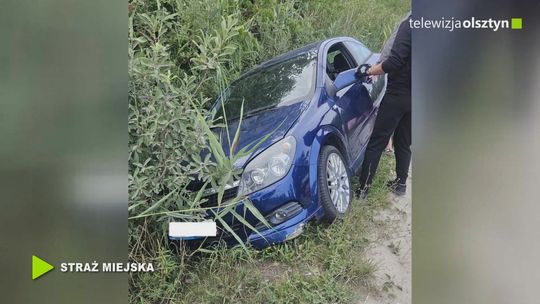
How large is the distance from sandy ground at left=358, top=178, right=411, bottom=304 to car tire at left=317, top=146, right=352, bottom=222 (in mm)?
190

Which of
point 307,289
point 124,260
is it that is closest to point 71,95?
point 124,260

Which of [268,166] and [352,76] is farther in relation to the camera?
[352,76]

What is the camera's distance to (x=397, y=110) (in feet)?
8.41

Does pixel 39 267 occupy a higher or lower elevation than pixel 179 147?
lower

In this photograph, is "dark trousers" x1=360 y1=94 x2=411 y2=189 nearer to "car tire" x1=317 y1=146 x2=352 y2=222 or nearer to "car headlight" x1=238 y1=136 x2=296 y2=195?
"car tire" x1=317 y1=146 x2=352 y2=222

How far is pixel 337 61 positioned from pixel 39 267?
181 cm

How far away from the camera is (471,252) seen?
2.54 metres

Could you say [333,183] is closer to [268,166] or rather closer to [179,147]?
[268,166]

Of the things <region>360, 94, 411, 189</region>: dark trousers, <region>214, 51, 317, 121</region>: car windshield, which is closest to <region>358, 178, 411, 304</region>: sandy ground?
<region>360, 94, 411, 189</region>: dark trousers

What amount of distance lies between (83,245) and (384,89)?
168cm

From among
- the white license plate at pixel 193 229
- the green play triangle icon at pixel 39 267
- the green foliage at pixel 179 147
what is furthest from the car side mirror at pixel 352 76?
the green play triangle icon at pixel 39 267

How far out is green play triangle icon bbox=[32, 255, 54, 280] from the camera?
2.54 meters

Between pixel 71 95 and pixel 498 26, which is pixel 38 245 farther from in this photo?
pixel 498 26

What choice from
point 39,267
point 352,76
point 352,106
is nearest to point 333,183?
point 352,106
